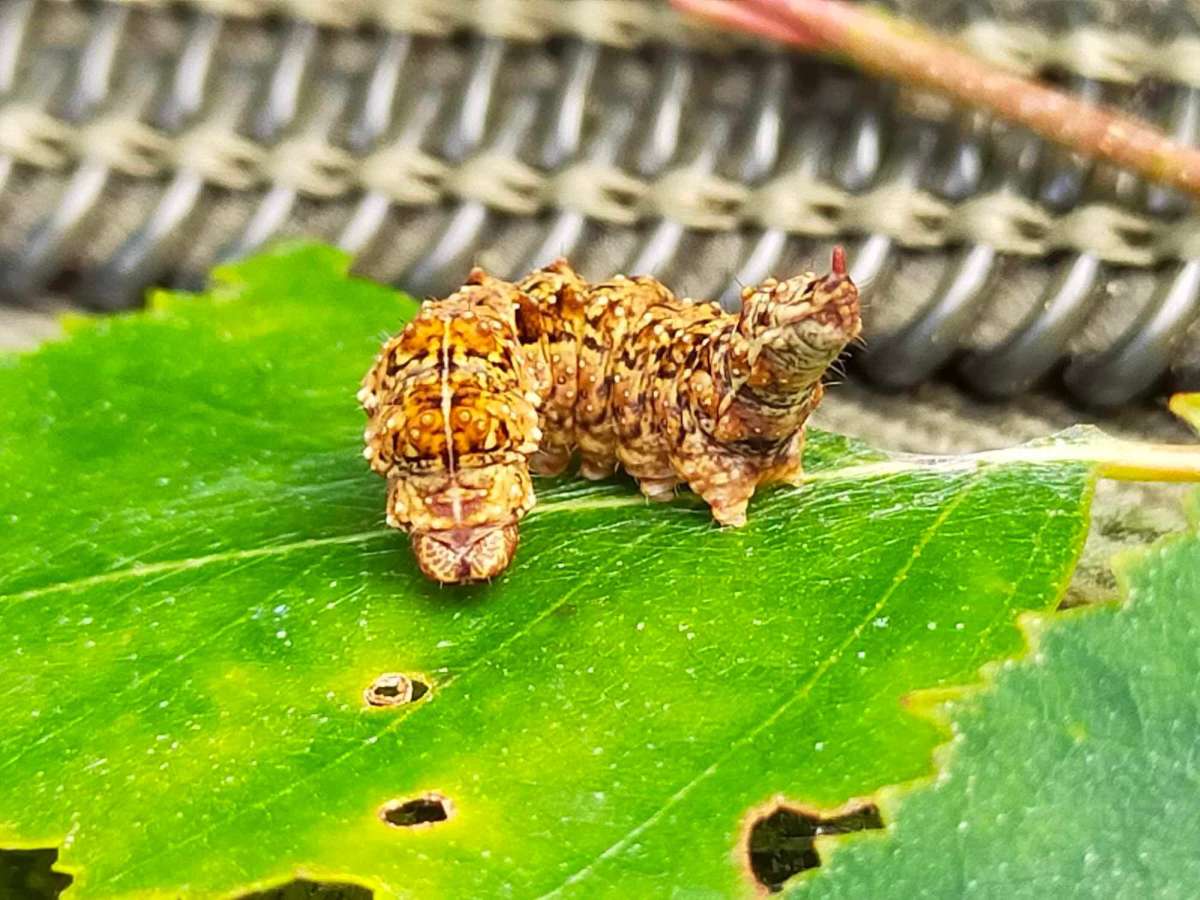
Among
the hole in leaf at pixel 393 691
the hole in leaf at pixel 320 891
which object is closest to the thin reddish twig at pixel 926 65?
the hole in leaf at pixel 393 691

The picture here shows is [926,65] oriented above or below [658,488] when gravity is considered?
above

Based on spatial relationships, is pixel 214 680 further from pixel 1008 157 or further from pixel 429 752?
pixel 1008 157

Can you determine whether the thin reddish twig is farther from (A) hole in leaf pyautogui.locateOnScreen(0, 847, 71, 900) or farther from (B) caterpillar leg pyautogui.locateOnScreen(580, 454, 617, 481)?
(A) hole in leaf pyautogui.locateOnScreen(0, 847, 71, 900)

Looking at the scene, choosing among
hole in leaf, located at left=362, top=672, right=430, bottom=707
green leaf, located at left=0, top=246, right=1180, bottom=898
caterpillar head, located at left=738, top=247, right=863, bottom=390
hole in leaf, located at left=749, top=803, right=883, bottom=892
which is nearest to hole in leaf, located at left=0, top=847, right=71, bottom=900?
green leaf, located at left=0, top=246, right=1180, bottom=898

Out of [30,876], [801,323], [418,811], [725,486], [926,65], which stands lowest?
[30,876]

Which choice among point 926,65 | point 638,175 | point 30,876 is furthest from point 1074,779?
point 638,175

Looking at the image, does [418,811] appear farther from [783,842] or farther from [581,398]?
[581,398]
